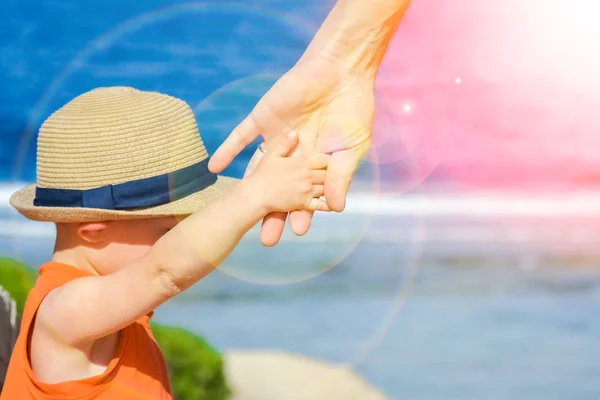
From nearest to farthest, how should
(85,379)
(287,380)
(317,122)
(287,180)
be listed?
(287,180), (317,122), (85,379), (287,380)

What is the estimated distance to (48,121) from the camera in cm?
194

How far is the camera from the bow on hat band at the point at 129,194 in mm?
1814

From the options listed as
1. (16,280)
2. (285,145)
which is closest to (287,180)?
(285,145)

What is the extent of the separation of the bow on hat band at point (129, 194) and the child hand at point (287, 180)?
1.44 ft

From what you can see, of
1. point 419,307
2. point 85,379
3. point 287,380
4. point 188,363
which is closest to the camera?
point 85,379

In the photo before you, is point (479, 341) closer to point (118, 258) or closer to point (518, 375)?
point (518, 375)

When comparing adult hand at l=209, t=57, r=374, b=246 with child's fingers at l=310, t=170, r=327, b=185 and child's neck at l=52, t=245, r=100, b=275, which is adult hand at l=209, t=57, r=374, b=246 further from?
child's neck at l=52, t=245, r=100, b=275

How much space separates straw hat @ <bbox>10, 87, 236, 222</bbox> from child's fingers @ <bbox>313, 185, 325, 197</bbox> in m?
0.46

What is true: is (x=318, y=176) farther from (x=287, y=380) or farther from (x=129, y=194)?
(x=287, y=380)

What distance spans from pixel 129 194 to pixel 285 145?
498mm

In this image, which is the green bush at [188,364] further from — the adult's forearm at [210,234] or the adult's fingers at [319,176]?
the adult's fingers at [319,176]

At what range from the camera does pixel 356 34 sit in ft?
5.36

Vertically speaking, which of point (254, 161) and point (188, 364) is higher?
point (254, 161)

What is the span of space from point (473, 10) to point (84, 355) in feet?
35.9
